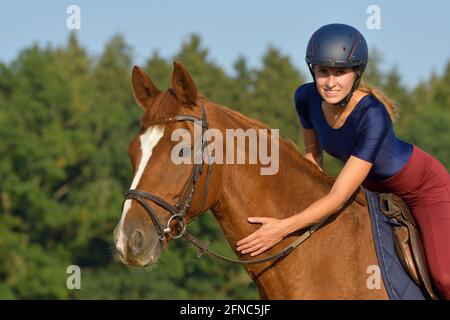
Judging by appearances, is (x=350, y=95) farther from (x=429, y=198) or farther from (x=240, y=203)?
(x=240, y=203)

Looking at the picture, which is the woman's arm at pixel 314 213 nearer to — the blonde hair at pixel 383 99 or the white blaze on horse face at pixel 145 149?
the blonde hair at pixel 383 99

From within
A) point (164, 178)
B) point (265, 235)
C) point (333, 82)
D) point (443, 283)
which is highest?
point (333, 82)

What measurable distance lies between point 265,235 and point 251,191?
1.21 feet

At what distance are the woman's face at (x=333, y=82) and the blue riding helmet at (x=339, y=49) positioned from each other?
55mm

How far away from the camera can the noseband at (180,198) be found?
218 inches

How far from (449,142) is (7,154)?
102 feet

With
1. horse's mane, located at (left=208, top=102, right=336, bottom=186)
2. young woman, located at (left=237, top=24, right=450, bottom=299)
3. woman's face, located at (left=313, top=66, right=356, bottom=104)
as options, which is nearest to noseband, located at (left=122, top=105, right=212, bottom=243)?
horse's mane, located at (left=208, top=102, right=336, bottom=186)

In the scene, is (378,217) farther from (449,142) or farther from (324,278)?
(449,142)

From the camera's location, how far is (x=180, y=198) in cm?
570

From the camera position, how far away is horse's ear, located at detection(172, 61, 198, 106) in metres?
5.77

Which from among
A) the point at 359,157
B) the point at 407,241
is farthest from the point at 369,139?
the point at 407,241

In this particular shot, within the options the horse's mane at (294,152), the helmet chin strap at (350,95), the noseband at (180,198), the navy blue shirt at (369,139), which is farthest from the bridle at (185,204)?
the helmet chin strap at (350,95)

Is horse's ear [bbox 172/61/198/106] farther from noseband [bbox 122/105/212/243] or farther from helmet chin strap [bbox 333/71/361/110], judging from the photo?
helmet chin strap [bbox 333/71/361/110]
